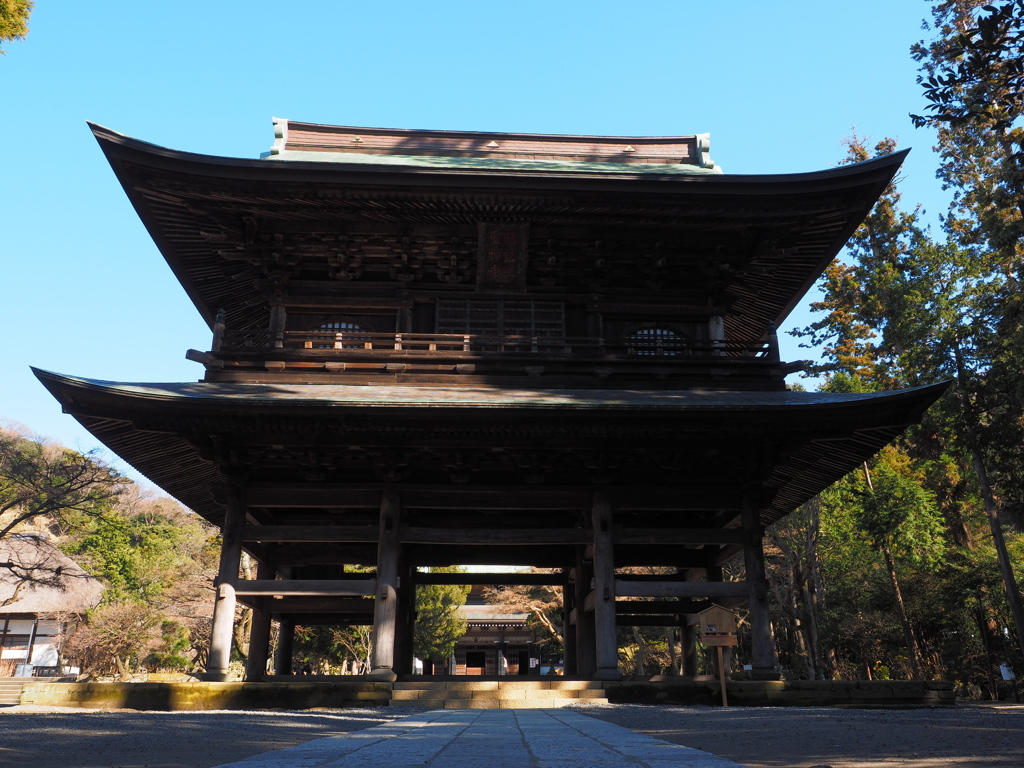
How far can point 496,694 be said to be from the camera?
10273 mm

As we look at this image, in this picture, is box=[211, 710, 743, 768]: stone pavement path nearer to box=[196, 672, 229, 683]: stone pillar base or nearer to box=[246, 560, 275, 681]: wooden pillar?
box=[196, 672, 229, 683]: stone pillar base

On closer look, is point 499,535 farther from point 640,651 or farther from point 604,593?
point 640,651

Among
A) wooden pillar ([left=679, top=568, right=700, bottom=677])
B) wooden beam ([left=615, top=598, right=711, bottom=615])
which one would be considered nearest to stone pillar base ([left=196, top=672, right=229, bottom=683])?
wooden beam ([left=615, top=598, right=711, bottom=615])

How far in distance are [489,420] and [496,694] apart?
3.92m

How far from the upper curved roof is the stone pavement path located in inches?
357

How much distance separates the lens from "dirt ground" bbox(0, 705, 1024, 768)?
12.8 ft

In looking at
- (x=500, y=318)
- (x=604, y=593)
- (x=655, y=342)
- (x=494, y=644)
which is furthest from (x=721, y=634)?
(x=494, y=644)

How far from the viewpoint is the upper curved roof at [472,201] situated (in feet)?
39.5

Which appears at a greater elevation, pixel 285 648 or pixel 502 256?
pixel 502 256

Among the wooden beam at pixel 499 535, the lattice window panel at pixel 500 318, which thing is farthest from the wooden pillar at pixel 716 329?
the wooden beam at pixel 499 535

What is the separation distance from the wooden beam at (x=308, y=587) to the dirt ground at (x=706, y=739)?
11.9ft

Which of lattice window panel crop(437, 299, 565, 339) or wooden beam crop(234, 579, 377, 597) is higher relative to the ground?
lattice window panel crop(437, 299, 565, 339)

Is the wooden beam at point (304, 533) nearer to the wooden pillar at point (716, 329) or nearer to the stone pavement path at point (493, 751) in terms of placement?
the stone pavement path at point (493, 751)

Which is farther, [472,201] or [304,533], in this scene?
[472,201]
